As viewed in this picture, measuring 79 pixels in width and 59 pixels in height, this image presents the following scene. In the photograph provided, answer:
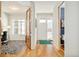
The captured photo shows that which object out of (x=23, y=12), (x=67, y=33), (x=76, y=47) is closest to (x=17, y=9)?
(x=23, y=12)

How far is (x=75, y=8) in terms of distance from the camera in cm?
141

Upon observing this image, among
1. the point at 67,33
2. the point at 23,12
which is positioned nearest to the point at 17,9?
the point at 23,12

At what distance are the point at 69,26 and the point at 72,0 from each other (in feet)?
0.92

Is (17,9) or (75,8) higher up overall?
(17,9)

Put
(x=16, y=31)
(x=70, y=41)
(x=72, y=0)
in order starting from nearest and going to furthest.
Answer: (x=72, y=0), (x=70, y=41), (x=16, y=31)

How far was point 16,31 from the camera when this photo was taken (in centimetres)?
252

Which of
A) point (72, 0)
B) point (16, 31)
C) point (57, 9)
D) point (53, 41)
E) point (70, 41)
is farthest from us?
point (57, 9)

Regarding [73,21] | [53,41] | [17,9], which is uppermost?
[17,9]

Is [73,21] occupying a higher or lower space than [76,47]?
higher

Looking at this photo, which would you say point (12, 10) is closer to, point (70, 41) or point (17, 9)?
point (17, 9)

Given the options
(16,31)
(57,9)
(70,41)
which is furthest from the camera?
(57,9)

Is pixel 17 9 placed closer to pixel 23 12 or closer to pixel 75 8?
pixel 23 12

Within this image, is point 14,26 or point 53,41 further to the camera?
point 53,41

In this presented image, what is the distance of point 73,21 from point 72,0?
213 millimetres
